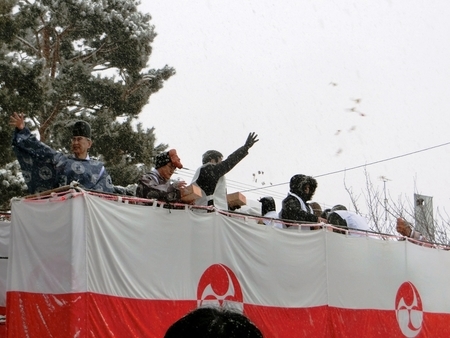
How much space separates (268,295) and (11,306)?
2.54m

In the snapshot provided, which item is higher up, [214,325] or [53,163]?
[53,163]

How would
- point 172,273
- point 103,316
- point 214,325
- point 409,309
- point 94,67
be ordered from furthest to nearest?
point 94,67 < point 409,309 < point 172,273 < point 103,316 < point 214,325

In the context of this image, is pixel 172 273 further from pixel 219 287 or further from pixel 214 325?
pixel 214 325

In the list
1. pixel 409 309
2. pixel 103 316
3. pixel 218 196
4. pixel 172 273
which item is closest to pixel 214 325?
pixel 103 316

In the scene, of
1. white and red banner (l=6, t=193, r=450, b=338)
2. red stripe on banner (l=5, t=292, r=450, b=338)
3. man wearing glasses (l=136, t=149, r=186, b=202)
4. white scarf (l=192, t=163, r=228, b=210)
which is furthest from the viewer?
white scarf (l=192, t=163, r=228, b=210)

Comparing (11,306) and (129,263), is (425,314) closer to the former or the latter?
(129,263)

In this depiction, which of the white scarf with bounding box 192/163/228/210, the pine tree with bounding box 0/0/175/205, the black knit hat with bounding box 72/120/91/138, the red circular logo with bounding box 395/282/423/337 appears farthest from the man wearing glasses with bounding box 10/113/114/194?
the pine tree with bounding box 0/0/175/205

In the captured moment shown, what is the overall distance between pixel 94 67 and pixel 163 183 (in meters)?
16.6

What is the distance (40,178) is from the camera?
6.91 metres

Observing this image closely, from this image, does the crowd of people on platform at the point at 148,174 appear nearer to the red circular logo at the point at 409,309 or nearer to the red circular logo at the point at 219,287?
the red circular logo at the point at 219,287

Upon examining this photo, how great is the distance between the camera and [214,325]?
1.81m

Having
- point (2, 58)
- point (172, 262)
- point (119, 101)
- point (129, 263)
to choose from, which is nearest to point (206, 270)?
point (172, 262)

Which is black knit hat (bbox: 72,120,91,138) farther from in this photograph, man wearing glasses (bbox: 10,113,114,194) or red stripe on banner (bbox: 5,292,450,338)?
red stripe on banner (bbox: 5,292,450,338)

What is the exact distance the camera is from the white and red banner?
20.1 feet
